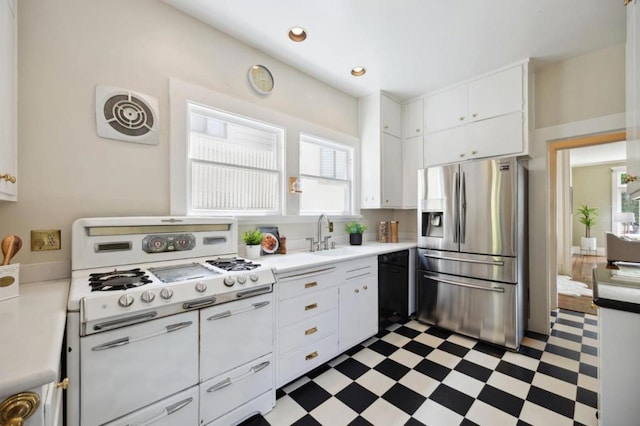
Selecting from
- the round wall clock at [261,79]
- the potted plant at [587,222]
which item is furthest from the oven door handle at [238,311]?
the potted plant at [587,222]

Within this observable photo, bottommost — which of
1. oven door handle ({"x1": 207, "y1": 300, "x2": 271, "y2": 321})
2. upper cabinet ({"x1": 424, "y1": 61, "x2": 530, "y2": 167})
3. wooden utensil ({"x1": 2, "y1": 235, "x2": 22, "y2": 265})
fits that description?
oven door handle ({"x1": 207, "y1": 300, "x2": 271, "y2": 321})

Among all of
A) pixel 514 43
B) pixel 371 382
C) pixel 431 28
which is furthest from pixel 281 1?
pixel 371 382

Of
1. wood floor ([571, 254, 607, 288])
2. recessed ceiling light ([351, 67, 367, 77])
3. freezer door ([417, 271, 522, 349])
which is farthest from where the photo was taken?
wood floor ([571, 254, 607, 288])

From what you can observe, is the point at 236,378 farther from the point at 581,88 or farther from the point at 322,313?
the point at 581,88

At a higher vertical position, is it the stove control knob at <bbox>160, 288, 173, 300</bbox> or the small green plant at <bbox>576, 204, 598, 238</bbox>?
the small green plant at <bbox>576, 204, 598, 238</bbox>

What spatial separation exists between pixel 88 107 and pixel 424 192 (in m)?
2.97

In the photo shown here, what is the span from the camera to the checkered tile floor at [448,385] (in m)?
1.61

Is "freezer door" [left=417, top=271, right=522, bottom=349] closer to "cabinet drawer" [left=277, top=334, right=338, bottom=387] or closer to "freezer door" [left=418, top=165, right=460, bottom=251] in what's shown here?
"freezer door" [left=418, top=165, right=460, bottom=251]

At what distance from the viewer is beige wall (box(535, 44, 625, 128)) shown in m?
2.40

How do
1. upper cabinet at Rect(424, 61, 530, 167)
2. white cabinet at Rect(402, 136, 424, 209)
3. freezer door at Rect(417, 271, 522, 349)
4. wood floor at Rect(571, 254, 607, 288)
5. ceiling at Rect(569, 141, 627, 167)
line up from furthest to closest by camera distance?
1. ceiling at Rect(569, 141, 627, 167)
2. wood floor at Rect(571, 254, 607, 288)
3. white cabinet at Rect(402, 136, 424, 209)
4. upper cabinet at Rect(424, 61, 530, 167)
5. freezer door at Rect(417, 271, 522, 349)

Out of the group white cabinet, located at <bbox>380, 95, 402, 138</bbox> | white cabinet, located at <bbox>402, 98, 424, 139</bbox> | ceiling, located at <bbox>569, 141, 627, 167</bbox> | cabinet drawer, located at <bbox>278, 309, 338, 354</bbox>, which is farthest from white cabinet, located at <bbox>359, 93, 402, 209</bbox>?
ceiling, located at <bbox>569, 141, 627, 167</bbox>

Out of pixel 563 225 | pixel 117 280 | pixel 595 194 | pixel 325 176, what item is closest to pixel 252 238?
pixel 117 280

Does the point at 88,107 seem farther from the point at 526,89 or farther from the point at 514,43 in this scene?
the point at 526,89

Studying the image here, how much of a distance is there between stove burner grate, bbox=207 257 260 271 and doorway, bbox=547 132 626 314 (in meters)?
2.66
